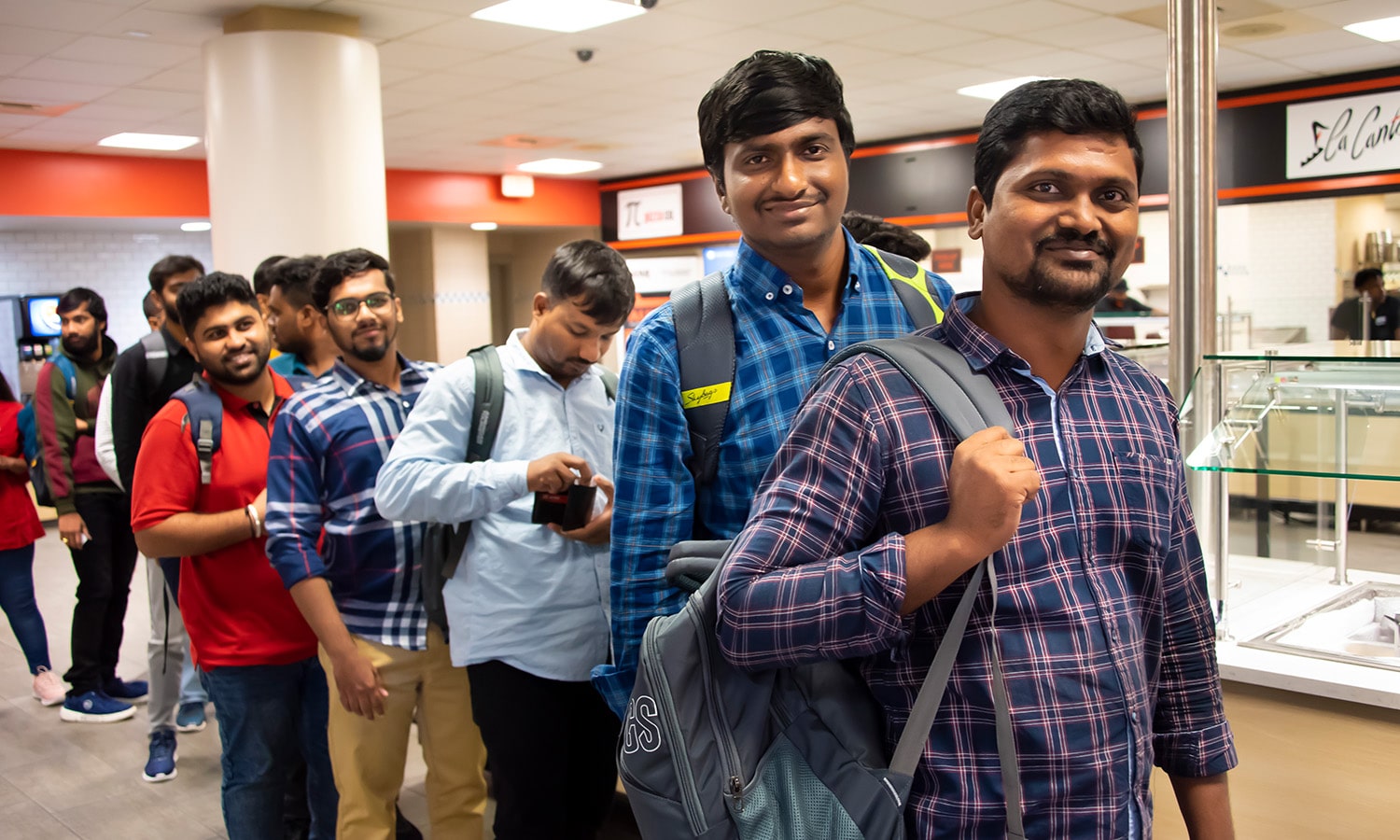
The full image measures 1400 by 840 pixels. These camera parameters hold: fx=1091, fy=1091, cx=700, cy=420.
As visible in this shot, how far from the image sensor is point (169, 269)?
4117 mm

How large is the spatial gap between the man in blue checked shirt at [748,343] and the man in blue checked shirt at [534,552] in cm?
72

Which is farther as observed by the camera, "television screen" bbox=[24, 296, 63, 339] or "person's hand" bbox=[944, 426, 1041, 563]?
"television screen" bbox=[24, 296, 63, 339]

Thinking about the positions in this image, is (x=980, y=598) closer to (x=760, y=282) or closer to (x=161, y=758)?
(x=760, y=282)

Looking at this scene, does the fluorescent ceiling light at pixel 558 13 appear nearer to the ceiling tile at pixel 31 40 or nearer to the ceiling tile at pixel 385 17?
the ceiling tile at pixel 385 17

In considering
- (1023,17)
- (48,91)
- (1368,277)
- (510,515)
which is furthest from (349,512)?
(1368,277)

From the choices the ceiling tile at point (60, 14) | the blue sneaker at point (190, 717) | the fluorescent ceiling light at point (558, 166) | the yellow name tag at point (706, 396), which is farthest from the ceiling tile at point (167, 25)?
the fluorescent ceiling light at point (558, 166)

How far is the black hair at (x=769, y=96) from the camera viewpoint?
150 cm

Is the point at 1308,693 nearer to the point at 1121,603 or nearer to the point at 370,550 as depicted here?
the point at 1121,603

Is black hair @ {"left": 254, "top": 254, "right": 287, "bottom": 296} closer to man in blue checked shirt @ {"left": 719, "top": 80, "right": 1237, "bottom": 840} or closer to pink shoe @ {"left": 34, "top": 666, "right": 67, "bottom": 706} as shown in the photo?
pink shoe @ {"left": 34, "top": 666, "right": 67, "bottom": 706}

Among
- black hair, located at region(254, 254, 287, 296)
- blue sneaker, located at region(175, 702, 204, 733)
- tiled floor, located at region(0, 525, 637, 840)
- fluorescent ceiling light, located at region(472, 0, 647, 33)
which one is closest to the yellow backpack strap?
tiled floor, located at region(0, 525, 637, 840)

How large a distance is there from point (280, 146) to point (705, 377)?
478 cm

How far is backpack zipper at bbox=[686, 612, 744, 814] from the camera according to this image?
46.0 inches

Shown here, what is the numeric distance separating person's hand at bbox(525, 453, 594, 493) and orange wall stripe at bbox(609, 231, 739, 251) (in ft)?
33.9

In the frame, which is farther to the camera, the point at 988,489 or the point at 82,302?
the point at 82,302
